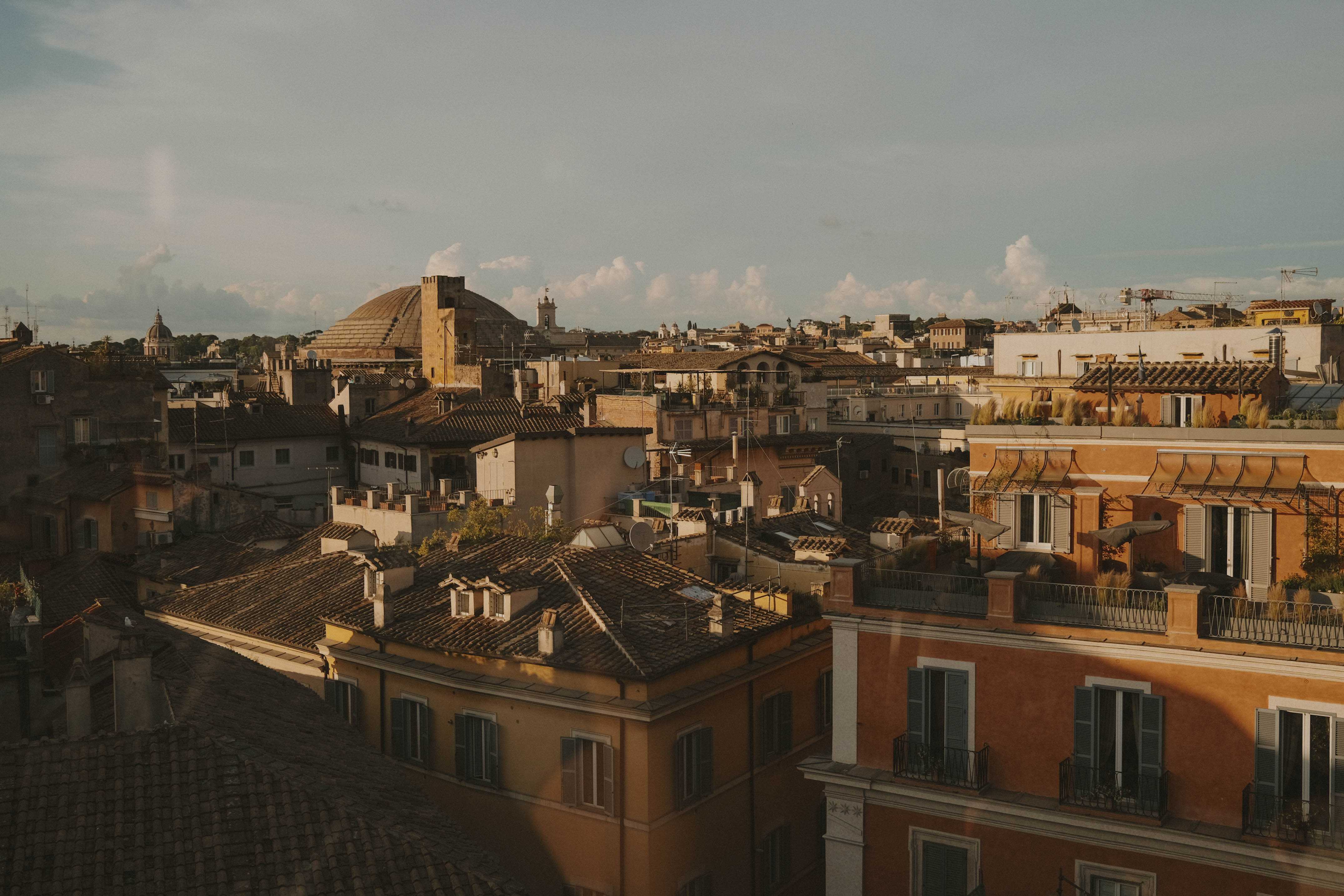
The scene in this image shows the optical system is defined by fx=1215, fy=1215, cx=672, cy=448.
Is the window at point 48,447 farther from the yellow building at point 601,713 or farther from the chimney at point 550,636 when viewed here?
the chimney at point 550,636

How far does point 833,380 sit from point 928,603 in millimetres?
46660

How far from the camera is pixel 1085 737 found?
12516mm

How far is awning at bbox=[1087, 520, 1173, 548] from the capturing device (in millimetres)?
13680

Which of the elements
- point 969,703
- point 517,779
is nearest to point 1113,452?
point 969,703

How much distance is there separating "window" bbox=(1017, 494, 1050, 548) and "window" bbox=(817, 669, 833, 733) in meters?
4.35

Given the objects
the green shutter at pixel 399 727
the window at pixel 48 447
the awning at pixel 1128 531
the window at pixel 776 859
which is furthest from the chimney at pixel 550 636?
the window at pixel 48 447

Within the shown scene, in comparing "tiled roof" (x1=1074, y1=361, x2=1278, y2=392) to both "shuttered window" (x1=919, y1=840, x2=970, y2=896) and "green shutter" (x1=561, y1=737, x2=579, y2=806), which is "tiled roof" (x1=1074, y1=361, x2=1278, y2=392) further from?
"green shutter" (x1=561, y1=737, x2=579, y2=806)

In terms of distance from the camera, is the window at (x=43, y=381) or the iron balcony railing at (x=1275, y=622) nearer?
the iron balcony railing at (x=1275, y=622)

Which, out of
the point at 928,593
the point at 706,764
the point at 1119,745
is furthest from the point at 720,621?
the point at 1119,745

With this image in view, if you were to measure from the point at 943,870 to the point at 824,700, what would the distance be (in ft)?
18.3

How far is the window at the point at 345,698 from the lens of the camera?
17.7m

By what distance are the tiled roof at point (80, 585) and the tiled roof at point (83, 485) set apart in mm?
1862

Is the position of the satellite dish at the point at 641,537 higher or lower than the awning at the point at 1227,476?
lower

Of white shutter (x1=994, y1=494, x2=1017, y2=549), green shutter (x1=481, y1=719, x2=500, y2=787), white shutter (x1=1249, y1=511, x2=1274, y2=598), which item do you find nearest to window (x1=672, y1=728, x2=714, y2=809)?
green shutter (x1=481, y1=719, x2=500, y2=787)
